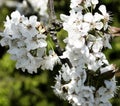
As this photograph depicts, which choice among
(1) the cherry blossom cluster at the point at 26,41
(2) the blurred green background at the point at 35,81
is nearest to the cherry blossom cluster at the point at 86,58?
(1) the cherry blossom cluster at the point at 26,41

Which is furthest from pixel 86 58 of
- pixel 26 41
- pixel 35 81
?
pixel 35 81

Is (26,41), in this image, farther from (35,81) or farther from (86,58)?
(35,81)

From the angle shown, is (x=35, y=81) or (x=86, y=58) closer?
(x=86, y=58)

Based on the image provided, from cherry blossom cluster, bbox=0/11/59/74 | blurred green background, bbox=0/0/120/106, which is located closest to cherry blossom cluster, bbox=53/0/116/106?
cherry blossom cluster, bbox=0/11/59/74

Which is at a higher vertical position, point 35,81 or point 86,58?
point 86,58

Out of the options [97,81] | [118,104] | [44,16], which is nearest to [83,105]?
[97,81]

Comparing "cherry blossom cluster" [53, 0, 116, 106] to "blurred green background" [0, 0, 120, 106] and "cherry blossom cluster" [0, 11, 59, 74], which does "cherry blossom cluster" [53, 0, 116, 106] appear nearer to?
"cherry blossom cluster" [0, 11, 59, 74]

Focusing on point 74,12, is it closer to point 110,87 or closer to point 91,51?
point 91,51

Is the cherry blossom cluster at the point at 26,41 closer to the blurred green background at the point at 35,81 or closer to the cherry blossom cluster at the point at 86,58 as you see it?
the cherry blossom cluster at the point at 86,58

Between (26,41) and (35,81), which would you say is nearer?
(26,41)
